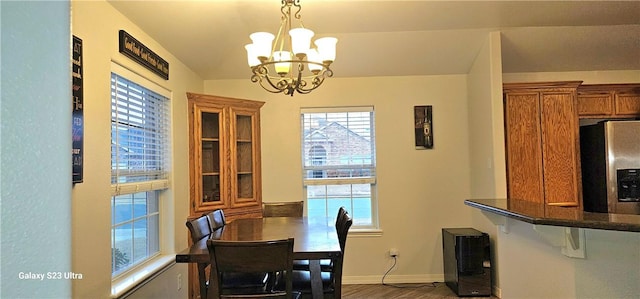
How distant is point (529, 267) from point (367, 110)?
265 cm

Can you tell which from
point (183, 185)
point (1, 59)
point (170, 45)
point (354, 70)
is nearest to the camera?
point (1, 59)

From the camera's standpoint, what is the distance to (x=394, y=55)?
4.02 m

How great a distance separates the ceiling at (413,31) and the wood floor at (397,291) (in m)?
2.27

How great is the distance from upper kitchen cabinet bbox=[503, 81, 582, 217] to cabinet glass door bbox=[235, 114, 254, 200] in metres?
2.53

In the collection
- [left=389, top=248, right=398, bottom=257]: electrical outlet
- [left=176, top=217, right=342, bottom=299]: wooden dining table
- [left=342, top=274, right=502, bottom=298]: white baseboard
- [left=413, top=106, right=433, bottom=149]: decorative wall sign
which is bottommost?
[left=342, top=274, right=502, bottom=298]: white baseboard

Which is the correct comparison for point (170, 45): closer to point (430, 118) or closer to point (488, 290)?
point (430, 118)

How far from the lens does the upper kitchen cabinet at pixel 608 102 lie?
13.5ft

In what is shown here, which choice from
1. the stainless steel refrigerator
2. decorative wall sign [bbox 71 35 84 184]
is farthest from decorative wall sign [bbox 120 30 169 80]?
the stainless steel refrigerator

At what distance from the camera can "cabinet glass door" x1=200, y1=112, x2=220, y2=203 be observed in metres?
3.77

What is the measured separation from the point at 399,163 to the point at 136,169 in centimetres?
268

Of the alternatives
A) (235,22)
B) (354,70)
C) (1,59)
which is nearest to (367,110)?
(354,70)

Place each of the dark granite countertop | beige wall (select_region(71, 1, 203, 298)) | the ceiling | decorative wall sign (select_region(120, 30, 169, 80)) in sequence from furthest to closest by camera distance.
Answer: the ceiling < decorative wall sign (select_region(120, 30, 169, 80)) < beige wall (select_region(71, 1, 203, 298)) < the dark granite countertop

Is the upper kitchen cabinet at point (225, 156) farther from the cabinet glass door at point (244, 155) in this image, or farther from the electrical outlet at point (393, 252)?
the electrical outlet at point (393, 252)

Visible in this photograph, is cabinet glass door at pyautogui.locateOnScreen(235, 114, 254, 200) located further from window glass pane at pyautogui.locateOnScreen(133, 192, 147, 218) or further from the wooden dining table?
window glass pane at pyautogui.locateOnScreen(133, 192, 147, 218)
